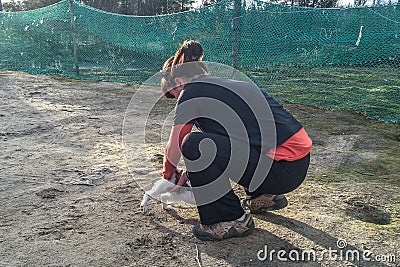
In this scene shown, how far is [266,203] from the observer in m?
2.35

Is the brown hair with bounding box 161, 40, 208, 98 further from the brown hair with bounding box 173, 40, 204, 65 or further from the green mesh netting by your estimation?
the green mesh netting

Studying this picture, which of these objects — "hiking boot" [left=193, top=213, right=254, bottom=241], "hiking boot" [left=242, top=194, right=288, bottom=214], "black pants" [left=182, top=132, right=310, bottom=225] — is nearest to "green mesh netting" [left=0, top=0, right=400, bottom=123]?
"hiking boot" [left=242, top=194, right=288, bottom=214]

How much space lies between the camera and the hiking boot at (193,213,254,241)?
208 centimetres

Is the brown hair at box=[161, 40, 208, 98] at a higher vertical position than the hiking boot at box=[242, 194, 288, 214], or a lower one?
higher

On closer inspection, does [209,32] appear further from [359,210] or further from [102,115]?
[359,210]

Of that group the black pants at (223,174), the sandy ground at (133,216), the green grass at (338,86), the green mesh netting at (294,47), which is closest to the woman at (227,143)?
the black pants at (223,174)

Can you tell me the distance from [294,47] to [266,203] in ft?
12.8

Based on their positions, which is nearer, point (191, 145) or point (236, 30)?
point (191, 145)

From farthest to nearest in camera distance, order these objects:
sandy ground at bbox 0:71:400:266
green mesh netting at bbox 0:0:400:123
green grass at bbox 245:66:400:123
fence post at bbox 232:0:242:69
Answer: fence post at bbox 232:0:242:69, green grass at bbox 245:66:400:123, green mesh netting at bbox 0:0:400:123, sandy ground at bbox 0:71:400:266

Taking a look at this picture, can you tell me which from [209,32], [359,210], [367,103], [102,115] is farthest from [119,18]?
[359,210]

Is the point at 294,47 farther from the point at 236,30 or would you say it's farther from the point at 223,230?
the point at 223,230

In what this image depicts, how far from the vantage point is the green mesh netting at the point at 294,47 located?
210 inches

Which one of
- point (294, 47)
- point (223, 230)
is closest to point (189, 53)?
point (223, 230)

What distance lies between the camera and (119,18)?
7727mm
